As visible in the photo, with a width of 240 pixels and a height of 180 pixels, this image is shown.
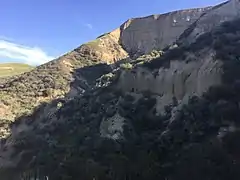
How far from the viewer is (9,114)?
50.6 metres

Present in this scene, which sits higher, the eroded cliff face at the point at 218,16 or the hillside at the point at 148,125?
the eroded cliff face at the point at 218,16

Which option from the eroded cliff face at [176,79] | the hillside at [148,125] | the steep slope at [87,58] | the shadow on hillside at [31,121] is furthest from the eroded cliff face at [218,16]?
the shadow on hillside at [31,121]

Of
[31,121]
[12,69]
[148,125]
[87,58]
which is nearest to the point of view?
[148,125]

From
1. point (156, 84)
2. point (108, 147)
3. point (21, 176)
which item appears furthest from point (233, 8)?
point (21, 176)

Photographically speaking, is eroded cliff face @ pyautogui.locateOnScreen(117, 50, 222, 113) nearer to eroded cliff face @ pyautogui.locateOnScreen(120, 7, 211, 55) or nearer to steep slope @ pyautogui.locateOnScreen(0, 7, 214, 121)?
steep slope @ pyautogui.locateOnScreen(0, 7, 214, 121)

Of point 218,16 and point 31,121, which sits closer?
point 31,121

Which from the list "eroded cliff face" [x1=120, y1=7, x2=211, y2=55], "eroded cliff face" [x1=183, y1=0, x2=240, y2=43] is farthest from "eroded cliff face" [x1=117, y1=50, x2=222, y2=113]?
"eroded cliff face" [x1=120, y1=7, x2=211, y2=55]

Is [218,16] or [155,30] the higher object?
[155,30]

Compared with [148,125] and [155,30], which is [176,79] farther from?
[155,30]

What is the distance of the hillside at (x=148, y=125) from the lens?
24.2m

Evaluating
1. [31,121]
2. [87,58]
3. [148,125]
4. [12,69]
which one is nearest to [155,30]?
[87,58]

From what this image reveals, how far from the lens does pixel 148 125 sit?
3058 centimetres

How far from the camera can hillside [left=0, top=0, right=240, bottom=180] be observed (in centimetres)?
2423

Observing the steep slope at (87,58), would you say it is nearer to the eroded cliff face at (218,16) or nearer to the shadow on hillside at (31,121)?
the shadow on hillside at (31,121)
